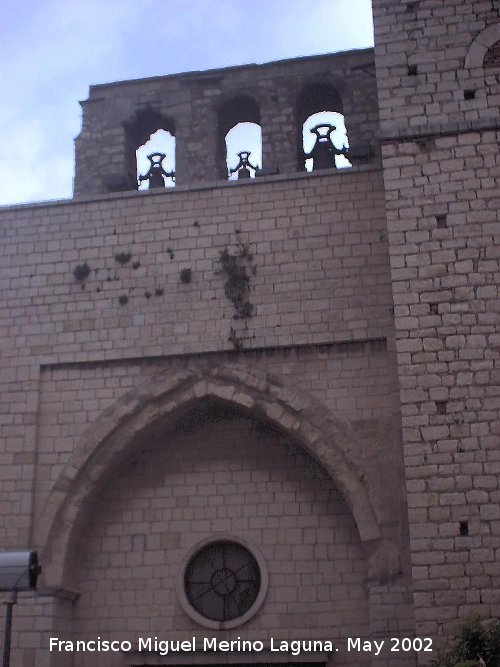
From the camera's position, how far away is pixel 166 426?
34.7ft

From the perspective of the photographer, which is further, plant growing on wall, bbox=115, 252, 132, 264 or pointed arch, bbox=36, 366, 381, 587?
plant growing on wall, bbox=115, 252, 132, 264

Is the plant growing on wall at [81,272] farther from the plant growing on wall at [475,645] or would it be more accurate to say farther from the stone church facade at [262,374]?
the plant growing on wall at [475,645]

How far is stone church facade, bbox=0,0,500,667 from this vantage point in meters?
9.20

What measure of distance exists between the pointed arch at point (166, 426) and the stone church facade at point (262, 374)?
0.08 feet

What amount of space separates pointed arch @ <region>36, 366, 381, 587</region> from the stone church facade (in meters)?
0.02

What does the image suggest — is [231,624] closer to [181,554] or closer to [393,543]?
[181,554]

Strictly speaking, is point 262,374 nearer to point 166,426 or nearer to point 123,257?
point 166,426

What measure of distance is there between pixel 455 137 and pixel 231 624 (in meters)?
5.42

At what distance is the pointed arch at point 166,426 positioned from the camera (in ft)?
32.2

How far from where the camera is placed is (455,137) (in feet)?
31.5

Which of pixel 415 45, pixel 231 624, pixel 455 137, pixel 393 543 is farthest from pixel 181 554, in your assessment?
pixel 415 45

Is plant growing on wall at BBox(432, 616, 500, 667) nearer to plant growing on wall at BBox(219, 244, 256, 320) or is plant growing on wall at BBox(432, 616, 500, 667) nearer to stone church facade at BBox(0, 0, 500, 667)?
stone church facade at BBox(0, 0, 500, 667)

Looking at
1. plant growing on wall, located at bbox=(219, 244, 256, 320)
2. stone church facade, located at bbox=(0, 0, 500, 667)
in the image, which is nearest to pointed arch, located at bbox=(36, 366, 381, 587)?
stone church facade, located at bbox=(0, 0, 500, 667)

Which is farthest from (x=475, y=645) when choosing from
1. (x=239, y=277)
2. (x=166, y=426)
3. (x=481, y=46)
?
(x=481, y=46)
